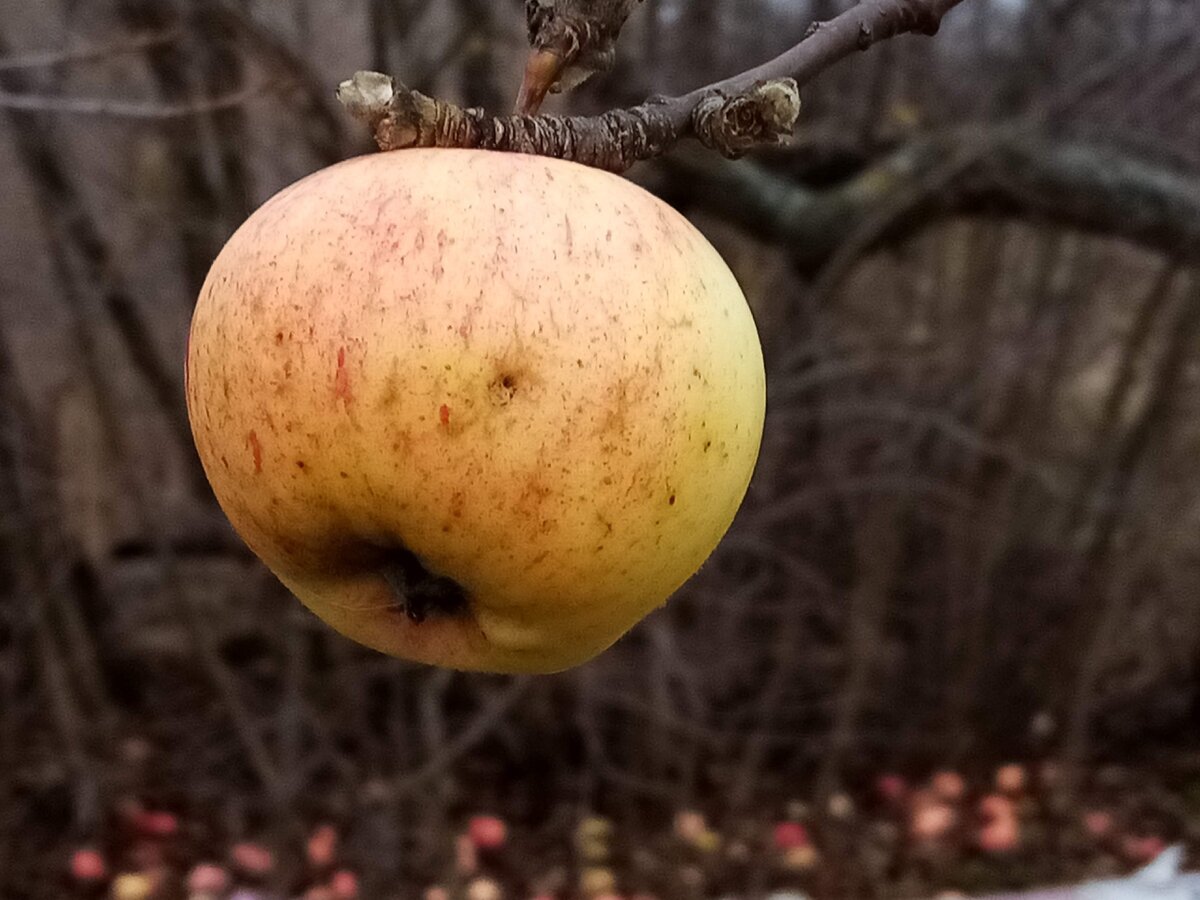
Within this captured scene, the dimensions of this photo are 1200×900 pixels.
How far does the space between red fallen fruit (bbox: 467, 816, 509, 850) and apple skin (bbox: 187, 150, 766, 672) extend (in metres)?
2.88

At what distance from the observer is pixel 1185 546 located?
13.7ft

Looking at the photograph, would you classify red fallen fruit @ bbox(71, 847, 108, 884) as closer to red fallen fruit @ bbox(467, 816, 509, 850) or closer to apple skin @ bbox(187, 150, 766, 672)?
red fallen fruit @ bbox(467, 816, 509, 850)

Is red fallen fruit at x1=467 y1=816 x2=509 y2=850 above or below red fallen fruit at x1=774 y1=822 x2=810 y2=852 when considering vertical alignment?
above

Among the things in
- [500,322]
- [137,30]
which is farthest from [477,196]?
[137,30]

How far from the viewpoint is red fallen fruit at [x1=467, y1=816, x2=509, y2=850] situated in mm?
3326

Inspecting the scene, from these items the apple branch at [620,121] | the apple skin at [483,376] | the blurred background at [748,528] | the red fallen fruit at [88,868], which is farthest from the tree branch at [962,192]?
the red fallen fruit at [88,868]

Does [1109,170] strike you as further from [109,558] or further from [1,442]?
[109,558]

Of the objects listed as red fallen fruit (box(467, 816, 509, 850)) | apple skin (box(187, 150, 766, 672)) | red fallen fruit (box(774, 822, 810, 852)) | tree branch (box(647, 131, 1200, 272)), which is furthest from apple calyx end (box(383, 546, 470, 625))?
red fallen fruit (box(774, 822, 810, 852))

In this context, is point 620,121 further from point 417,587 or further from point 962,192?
point 962,192

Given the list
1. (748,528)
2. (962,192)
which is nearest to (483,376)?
(962,192)

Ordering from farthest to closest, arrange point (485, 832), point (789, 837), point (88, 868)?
1. point (789, 837)
2. point (485, 832)
3. point (88, 868)

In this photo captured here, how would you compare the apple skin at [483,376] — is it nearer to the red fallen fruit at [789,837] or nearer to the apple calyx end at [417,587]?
the apple calyx end at [417,587]

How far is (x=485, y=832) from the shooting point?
3326 mm

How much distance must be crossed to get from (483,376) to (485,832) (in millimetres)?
3053
